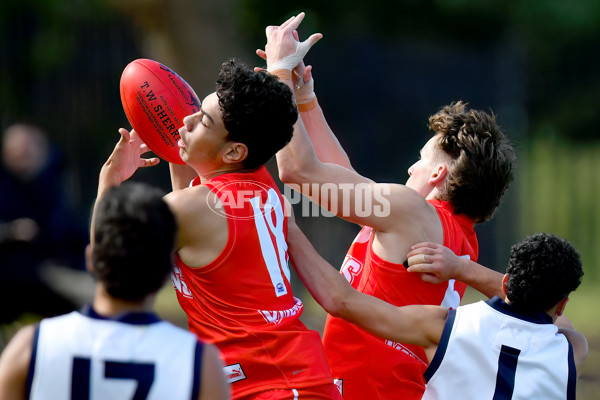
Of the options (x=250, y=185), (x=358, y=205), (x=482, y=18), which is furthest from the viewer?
(x=482, y=18)

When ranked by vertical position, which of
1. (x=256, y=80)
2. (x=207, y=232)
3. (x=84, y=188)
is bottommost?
(x=84, y=188)

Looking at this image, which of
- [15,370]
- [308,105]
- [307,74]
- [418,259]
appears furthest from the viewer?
[308,105]

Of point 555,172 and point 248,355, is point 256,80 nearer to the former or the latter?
point 248,355

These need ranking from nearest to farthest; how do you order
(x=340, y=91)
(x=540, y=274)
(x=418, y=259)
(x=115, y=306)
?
1. (x=115, y=306)
2. (x=540, y=274)
3. (x=418, y=259)
4. (x=340, y=91)

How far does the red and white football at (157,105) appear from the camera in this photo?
3.60m

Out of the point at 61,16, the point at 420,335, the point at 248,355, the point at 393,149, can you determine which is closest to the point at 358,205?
the point at 420,335

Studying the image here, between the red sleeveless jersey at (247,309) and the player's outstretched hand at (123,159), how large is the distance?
58cm

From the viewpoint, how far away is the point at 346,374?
3.66 metres

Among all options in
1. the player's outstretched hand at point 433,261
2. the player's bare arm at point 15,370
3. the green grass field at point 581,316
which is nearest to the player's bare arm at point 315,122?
the player's outstretched hand at point 433,261

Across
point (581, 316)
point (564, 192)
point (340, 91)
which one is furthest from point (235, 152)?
point (564, 192)

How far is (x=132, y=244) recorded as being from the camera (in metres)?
2.28

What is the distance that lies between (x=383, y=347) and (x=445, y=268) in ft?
1.53

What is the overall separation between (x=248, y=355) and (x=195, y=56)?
716 centimetres

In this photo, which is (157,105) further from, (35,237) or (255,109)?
(35,237)
